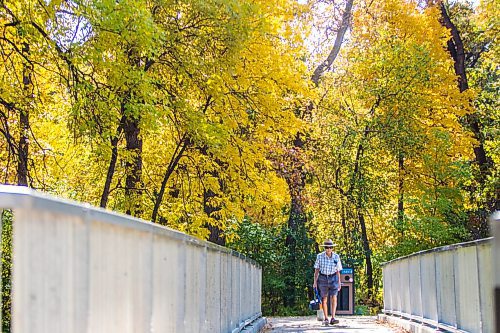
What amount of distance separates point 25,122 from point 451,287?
892 cm

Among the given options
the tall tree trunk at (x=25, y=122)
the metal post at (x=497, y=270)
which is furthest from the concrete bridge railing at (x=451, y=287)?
the tall tree trunk at (x=25, y=122)

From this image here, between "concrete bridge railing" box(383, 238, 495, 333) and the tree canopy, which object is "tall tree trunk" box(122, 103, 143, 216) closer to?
the tree canopy

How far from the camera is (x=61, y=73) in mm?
14945

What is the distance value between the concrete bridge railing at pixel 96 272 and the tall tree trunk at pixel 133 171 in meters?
11.2

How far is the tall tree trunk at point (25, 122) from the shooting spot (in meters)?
14.5

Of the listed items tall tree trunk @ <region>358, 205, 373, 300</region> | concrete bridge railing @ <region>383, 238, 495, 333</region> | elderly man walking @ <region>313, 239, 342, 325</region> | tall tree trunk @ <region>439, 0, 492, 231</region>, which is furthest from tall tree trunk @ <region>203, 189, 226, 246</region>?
tall tree trunk @ <region>439, 0, 492, 231</region>

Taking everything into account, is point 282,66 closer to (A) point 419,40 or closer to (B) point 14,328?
(A) point 419,40

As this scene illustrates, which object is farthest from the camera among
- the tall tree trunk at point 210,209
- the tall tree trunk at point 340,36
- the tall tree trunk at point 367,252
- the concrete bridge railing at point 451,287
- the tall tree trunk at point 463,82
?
the tall tree trunk at point 340,36

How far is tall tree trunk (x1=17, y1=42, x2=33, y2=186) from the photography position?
47.6 feet

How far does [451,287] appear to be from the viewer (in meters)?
12.1

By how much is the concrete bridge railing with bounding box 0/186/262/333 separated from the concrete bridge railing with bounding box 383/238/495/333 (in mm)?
2644

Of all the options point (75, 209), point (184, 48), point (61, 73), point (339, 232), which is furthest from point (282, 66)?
point (75, 209)

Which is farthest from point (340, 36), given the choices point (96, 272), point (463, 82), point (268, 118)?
point (96, 272)

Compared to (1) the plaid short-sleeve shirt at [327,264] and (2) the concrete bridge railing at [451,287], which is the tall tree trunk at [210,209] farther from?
(2) the concrete bridge railing at [451,287]
